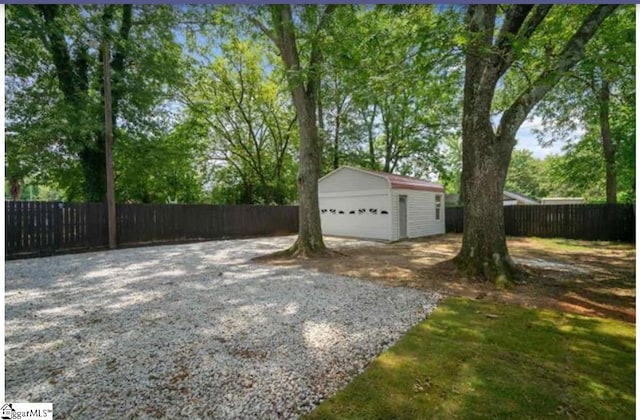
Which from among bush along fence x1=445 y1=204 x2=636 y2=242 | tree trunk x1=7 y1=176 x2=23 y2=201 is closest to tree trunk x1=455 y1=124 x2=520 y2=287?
bush along fence x1=445 y1=204 x2=636 y2=242

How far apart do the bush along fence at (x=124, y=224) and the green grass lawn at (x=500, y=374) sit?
8.82m

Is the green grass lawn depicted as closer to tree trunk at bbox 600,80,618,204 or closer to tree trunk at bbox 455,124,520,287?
tree trunk at bbox 455,124,520,287

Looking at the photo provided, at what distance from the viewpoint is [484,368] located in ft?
7.29

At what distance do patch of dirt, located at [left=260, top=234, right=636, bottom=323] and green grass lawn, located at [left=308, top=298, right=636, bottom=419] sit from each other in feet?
2.64

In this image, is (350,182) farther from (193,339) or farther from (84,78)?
(193,339)

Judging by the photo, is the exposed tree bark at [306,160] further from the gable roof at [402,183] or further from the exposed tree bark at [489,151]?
the gable roof at [402,183]

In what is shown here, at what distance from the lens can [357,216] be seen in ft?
39.1

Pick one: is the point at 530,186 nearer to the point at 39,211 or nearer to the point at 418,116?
the point at 418,116

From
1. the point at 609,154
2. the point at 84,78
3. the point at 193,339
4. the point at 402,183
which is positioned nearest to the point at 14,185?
the point at 84,78

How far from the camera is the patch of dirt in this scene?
3.80 metres

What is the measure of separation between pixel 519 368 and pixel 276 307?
8.06 feet

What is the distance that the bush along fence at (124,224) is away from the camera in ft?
23.6

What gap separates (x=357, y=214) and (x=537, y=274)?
7188mm

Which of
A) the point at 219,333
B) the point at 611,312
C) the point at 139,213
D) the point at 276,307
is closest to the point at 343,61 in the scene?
the point at 276,307
